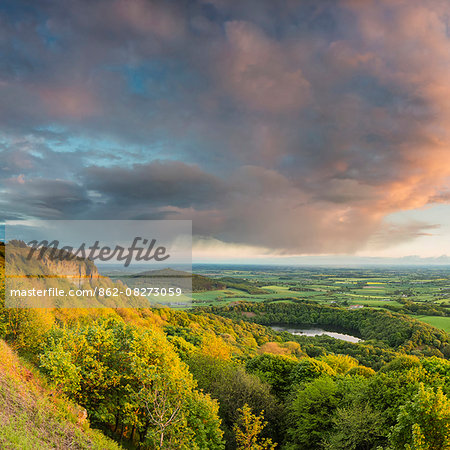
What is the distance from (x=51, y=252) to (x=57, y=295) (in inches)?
941

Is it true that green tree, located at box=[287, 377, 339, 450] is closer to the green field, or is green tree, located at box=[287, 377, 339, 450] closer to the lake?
the green field

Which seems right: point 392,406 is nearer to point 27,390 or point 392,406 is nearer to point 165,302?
point 27,390

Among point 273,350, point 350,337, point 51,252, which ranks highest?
point 51,252

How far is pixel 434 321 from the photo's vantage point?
474 feet

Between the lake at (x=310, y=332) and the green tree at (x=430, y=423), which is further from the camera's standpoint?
the lake at (x=310, y=332)

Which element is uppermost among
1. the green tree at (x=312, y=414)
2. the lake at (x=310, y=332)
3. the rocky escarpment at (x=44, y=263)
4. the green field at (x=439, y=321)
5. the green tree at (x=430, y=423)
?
the rocky escarpment at (x=44, y=263)

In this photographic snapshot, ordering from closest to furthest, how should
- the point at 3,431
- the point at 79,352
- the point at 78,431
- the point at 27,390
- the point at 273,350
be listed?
1. the point at 3,431
2. the point at 78,431
3. the point at 27,390
4. the point at 79,352
5. the point at 273,350

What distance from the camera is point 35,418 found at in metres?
15.9

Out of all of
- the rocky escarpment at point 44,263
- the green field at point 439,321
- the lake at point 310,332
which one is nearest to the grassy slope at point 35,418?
the rocky escarpment at point 44,263

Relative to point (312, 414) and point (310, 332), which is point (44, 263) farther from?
point (310, 332)

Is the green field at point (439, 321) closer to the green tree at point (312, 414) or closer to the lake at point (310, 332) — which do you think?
the lake at point (310, 332)

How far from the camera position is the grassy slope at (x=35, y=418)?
13.6 m

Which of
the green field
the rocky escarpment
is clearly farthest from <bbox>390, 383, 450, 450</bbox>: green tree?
the green field

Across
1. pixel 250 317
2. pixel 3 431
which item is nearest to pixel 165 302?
pixel 250 317
